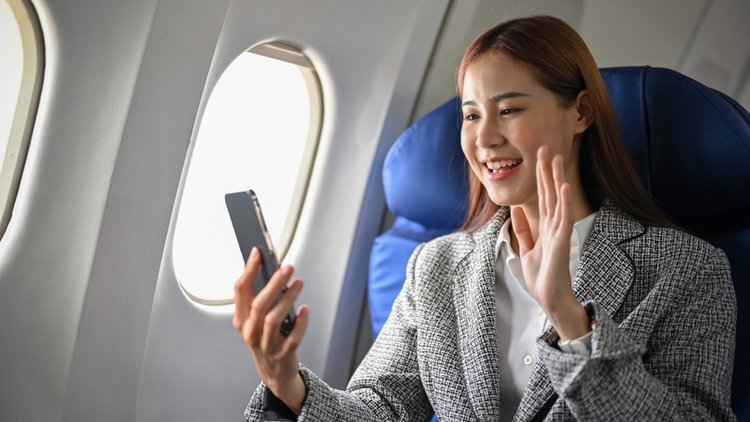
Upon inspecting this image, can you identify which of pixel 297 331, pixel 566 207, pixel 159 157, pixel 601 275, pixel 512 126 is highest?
pixel 512 126

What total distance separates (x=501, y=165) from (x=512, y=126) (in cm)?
9

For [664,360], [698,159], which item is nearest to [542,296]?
[664,360]

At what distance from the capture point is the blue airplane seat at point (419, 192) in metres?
2.40

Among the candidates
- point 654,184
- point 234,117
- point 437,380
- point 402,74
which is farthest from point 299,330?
point 402,74

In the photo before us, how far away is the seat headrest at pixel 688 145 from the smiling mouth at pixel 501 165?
384 millimetres

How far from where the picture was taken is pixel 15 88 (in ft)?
6.46

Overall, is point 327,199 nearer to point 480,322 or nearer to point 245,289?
point 480,322

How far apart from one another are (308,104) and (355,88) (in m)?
0.16

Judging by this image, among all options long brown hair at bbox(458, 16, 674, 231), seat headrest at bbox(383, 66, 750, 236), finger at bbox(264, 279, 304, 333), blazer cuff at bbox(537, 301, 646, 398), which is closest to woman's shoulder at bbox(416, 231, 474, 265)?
long brown hair at bbox(458, 16, 674, 231)

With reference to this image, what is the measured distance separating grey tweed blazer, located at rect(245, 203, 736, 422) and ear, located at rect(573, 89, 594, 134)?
19 centimetres

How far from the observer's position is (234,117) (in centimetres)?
260

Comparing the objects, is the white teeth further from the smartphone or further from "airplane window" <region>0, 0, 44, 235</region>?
"airplane window" <region>0, 0, 44, 235</region>

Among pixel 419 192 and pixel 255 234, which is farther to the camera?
pixel 419 192

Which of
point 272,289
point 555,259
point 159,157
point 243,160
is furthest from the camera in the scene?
point 243,160
